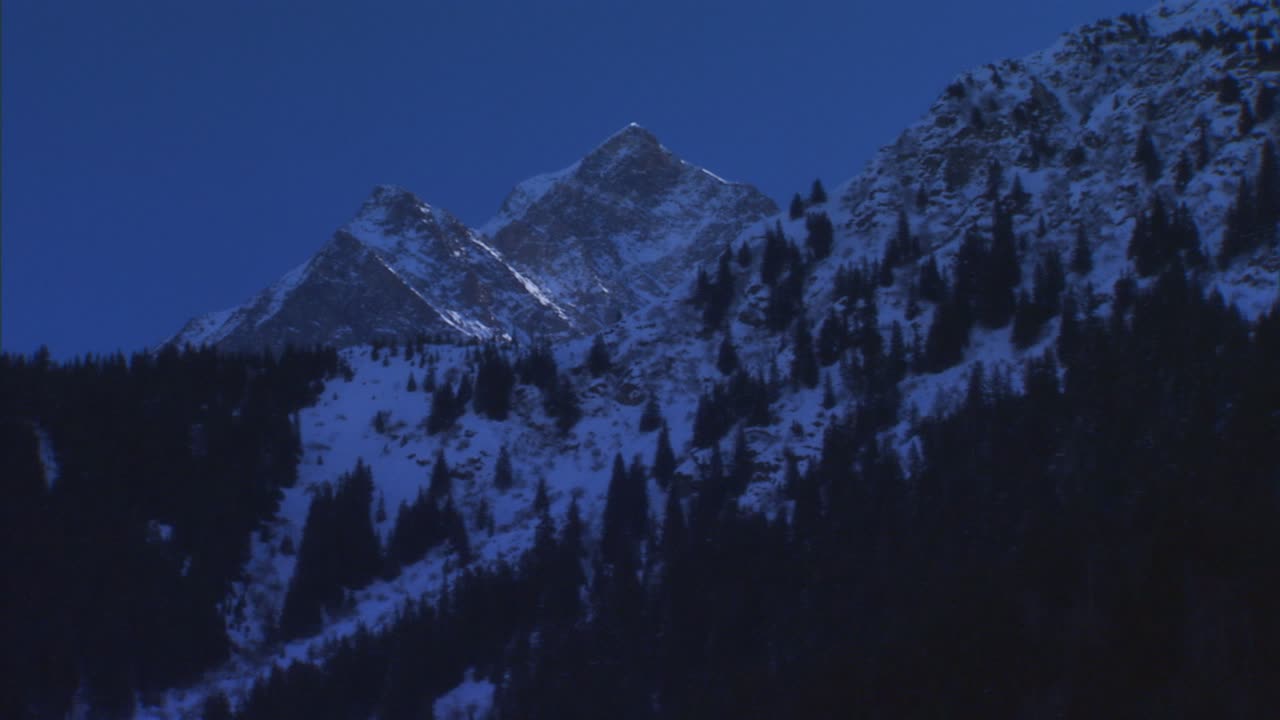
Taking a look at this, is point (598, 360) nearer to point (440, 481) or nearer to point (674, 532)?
point (440, 481)

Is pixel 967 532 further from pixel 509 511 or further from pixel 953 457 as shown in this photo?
pixel 509 511

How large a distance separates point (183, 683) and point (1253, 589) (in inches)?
3262

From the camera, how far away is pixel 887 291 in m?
166

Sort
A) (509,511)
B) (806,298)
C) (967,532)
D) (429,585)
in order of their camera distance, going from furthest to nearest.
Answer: (806,298), (509,511), (429,585), (967,532)

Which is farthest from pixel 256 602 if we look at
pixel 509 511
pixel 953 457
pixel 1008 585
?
pixel 1008 585

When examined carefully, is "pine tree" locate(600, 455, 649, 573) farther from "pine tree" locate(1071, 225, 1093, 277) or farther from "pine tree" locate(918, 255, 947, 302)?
"pine tree" locate(1071, 225, 1093, 277)

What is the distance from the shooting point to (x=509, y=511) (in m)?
146

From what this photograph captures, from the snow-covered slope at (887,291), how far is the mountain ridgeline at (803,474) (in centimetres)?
57

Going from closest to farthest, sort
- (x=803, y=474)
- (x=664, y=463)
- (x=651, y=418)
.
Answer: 1. (x=803, y=474)
2. (x=664, y=463)
3. (x=651, y=418)

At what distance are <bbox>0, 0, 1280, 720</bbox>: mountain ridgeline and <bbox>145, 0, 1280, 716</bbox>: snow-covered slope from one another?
1.88 ft

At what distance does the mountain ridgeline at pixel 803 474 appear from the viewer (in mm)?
88500

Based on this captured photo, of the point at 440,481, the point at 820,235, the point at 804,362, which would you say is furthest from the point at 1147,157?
the point at 440,481

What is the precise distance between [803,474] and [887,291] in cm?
4162

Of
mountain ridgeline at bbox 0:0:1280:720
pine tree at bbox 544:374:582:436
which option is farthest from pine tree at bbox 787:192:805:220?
pine tree at bbox 544:374:582:436
